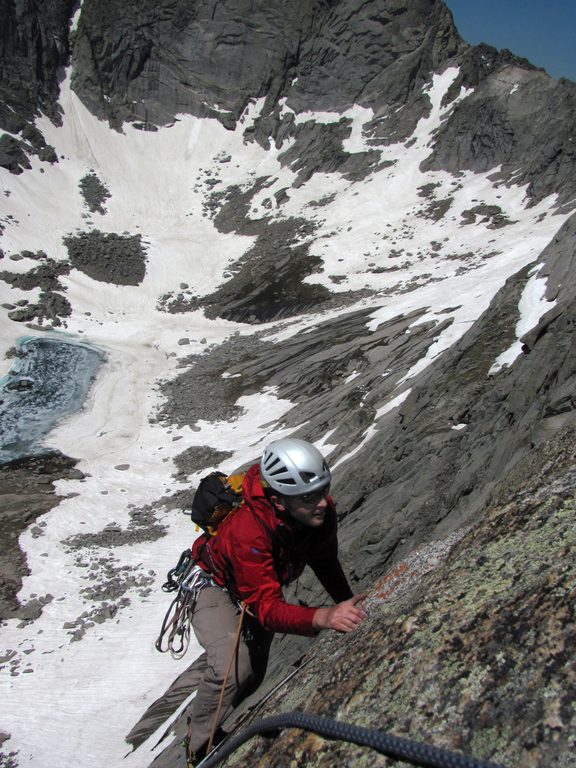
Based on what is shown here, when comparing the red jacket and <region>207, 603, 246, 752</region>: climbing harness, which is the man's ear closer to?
the red jacket

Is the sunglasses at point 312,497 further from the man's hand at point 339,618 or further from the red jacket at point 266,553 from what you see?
the man's hand at point 339,618

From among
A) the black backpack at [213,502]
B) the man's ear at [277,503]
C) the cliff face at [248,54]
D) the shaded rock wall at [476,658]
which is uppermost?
the cliff face at [248,54]

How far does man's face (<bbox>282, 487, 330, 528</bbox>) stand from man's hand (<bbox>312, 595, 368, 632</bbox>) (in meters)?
0.86

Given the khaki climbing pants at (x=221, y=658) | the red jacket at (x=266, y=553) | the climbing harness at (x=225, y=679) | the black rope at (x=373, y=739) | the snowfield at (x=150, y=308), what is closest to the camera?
the black rope at (x=373, y=739)

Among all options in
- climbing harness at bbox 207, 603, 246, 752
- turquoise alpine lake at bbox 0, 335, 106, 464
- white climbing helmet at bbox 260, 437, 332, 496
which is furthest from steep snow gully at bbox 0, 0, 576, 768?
white climbing helmet at bbox 260, 437, 332, 496

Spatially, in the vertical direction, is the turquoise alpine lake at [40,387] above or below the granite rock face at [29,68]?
below

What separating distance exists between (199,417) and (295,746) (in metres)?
31.2

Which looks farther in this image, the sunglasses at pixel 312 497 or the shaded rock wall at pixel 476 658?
the sunglasses at pixel 312 497

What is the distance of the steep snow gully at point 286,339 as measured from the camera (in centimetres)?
454

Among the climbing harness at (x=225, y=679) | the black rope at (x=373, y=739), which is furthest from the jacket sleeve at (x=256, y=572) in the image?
the black rope at (x=373, y=739)

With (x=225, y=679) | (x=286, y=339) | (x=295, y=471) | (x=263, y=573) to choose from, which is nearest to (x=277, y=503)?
(x=295, y=471)

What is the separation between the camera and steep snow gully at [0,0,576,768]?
4.54 m

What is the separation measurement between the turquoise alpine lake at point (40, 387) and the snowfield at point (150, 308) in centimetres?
116

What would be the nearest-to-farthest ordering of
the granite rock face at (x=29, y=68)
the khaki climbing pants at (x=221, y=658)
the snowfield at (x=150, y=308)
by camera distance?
the khaki climbing pants at (x=221, y=658), the snowfield at (x=150, y=308), the granite rock face at (x=29, y=68)
